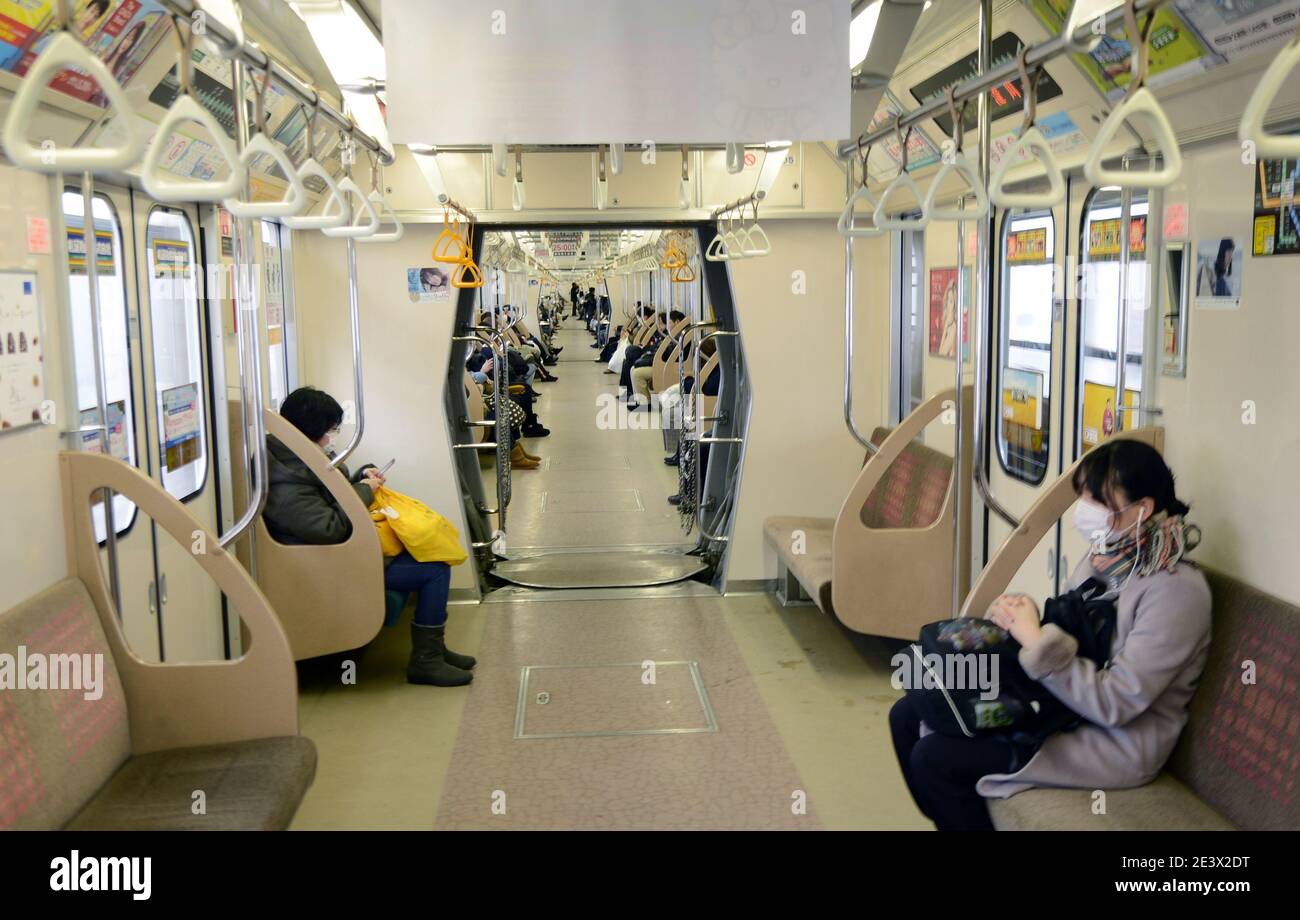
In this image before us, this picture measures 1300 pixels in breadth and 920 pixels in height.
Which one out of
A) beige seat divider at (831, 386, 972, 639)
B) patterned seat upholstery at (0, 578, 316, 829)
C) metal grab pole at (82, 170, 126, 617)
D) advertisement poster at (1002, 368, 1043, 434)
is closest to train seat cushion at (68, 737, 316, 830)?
patterned seat upholstery at (0, 578, 316, 829)

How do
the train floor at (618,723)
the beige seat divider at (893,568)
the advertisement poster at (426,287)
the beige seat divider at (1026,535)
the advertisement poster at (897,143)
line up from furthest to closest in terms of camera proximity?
the advertisement poster at (426,287)
the advertisement poster at (897,143)
the beige seat divider at (893,568)
the train floor at (618,723)
the beige seat divider at (1026,535)

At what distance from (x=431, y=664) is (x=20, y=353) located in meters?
2.80

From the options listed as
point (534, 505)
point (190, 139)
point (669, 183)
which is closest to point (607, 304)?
point (534, 505)

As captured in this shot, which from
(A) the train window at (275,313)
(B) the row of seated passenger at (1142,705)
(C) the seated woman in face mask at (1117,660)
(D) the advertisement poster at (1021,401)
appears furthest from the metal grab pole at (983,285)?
(A) the train window at (275,313)

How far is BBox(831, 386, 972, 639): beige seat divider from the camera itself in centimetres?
579

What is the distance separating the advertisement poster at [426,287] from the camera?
7441 millimetres

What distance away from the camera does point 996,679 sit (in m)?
3.32

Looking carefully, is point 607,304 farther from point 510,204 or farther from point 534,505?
point 510,204

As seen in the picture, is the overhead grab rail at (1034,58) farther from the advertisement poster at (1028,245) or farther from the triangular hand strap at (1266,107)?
the advertisement poster at (1028,245)

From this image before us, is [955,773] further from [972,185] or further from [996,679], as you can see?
[972,185]

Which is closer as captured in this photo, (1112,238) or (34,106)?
(34,106)

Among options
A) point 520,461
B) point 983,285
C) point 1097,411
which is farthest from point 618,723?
point 520,461

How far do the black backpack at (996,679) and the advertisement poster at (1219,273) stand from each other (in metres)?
0.99

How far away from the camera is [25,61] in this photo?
326 cm
